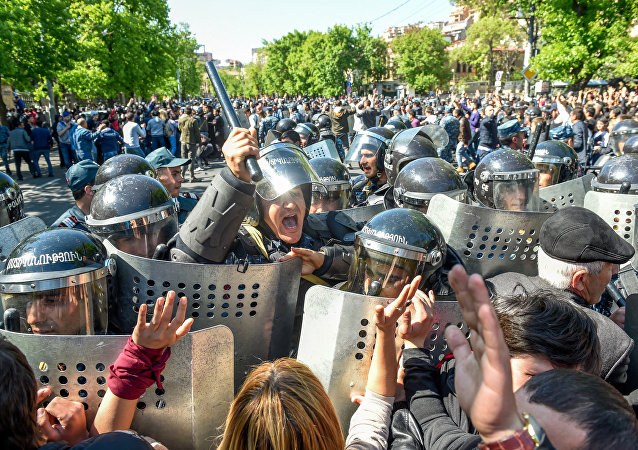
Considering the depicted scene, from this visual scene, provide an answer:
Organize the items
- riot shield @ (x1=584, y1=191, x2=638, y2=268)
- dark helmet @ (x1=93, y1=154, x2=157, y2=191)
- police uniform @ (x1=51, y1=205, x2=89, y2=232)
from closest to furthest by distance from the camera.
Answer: riot shield @ (x1=584, y1=191, x2=638, y2=268) < police uniform @ (x1=51, y1=205, x2=89, y2=232) < dark helmet @ (x1=93, y1=154, x2=157, y2=191)

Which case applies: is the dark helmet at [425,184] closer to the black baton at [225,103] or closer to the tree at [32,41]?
the black baton at [225,103]

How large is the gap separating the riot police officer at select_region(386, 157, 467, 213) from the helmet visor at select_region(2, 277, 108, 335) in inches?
87.3

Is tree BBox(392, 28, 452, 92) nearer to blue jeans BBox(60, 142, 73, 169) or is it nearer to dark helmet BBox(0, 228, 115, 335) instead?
blue jeans BBox(60, 142, 73, 169)

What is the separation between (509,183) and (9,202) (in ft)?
12.2

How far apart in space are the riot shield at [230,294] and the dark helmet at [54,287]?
0.44ft

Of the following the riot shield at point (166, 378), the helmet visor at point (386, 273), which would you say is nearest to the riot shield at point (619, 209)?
the helmet visor at point (386, 273)

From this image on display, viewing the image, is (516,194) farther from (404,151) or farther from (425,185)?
(404,151)

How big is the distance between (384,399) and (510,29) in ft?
228

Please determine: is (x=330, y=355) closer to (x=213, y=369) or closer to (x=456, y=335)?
(x=213, y=369)

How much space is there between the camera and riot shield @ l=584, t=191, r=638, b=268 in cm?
335

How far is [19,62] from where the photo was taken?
1634 cm

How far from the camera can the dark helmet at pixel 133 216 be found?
2553 millimetres

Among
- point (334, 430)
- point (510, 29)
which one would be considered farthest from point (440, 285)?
point (510, 29)

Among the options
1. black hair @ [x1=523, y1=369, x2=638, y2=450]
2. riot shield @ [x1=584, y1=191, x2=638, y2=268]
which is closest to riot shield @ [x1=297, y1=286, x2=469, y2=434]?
black hair @ [x1=523, y1=369, x2=638, y2=450]
